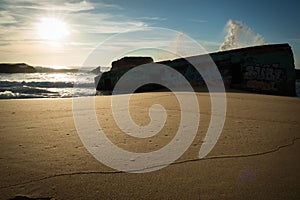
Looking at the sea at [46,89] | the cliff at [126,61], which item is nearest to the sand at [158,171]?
the sea at [46,89]

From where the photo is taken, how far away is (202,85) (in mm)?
9312

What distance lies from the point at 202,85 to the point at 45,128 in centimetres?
746

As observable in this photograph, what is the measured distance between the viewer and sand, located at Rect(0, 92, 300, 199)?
1258 millimetres

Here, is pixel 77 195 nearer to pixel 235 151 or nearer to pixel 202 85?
pixel 235 151

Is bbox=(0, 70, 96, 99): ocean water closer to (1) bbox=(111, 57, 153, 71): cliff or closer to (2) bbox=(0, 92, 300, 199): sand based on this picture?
(1) bbox=(111, 57, 153, 71): cliff

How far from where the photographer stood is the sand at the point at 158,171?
1.26m

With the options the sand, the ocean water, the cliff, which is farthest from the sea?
the sand

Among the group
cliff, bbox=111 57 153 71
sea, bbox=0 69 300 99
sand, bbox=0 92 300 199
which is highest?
cliff, bbox=111 57 153 71

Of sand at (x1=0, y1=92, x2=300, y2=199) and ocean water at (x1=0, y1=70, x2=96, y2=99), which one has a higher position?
ocean water at (x1=0, y1=70, x2=96, y2=99)

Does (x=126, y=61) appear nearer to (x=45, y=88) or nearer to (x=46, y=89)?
(x=45, y=88)

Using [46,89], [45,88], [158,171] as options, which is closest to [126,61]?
[45,88]

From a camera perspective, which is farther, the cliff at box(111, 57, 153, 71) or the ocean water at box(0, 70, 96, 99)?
the cliff at box(111, 57, 153, 71)

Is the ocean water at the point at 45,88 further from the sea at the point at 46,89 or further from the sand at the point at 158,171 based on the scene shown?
the sand at the point at 158,171

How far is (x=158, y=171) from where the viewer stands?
152 centimetres
